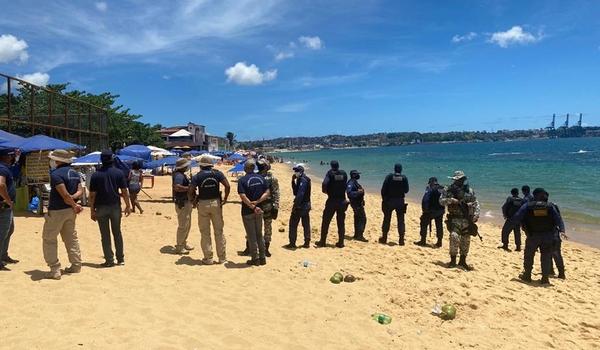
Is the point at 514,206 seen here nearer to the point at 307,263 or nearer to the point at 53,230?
the point at 307,263

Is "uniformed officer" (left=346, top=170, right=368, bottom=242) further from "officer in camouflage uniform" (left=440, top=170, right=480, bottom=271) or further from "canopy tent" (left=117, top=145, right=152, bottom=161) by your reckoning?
"canopy tent" (left=117, top=145, right=152, bottom=161)

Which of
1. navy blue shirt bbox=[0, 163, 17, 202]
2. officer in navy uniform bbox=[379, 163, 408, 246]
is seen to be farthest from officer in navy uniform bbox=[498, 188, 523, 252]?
navy blue shirt bbox=[0, 163, 17, 202]

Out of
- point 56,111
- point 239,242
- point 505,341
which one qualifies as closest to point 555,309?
point 505,341

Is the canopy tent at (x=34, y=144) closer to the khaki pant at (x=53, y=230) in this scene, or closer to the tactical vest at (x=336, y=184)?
the khaki pant at (x=53, y=230)

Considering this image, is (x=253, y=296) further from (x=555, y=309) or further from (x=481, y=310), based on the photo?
(x=555, y=309)

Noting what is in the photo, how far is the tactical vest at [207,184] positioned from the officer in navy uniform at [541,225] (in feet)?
16.5

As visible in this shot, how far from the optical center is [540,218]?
24.4 ft

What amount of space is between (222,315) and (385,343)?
1825mm

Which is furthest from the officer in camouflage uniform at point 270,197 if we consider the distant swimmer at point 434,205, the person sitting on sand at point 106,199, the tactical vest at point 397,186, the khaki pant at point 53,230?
the distant swimmer at point 434,205

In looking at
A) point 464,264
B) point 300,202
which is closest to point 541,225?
point 464,264

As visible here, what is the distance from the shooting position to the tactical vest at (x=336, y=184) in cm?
909

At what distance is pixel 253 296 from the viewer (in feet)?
19.3

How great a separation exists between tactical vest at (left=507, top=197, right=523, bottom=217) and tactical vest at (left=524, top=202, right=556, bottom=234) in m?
3.03

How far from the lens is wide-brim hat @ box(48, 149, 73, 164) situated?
5.72 m
